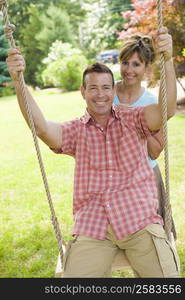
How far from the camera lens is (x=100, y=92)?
217cm

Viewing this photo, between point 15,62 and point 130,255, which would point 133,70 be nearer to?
point 15,62

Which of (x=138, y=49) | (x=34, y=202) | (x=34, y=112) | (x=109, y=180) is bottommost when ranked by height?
(x=34, y=202)

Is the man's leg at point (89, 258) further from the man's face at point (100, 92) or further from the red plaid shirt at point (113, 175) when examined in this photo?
the man's face at point (100, 92)

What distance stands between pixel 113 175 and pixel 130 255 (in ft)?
1.44

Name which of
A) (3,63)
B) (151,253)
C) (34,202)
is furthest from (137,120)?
(3,63)

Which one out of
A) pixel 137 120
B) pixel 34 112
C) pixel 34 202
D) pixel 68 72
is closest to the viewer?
pixel 34 112

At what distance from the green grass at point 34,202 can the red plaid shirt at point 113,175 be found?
114 cm

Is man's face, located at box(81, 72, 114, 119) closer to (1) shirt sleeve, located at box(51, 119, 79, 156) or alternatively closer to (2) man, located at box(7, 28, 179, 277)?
(2) man, located at box(7, 28, 179, 277)

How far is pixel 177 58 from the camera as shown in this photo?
7.96 m

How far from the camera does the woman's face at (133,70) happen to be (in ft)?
9.25

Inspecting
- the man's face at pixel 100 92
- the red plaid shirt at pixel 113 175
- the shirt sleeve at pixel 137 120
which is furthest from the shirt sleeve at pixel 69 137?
the shirt sleeve at pixel 137 120

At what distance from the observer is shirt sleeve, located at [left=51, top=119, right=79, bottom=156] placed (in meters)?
2.21

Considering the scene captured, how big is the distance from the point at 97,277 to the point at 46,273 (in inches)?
46.6

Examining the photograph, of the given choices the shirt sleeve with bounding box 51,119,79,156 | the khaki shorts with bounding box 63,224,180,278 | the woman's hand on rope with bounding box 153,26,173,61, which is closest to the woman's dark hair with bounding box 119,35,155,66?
the shirt sleeve with bounding box 51,119,79,156
